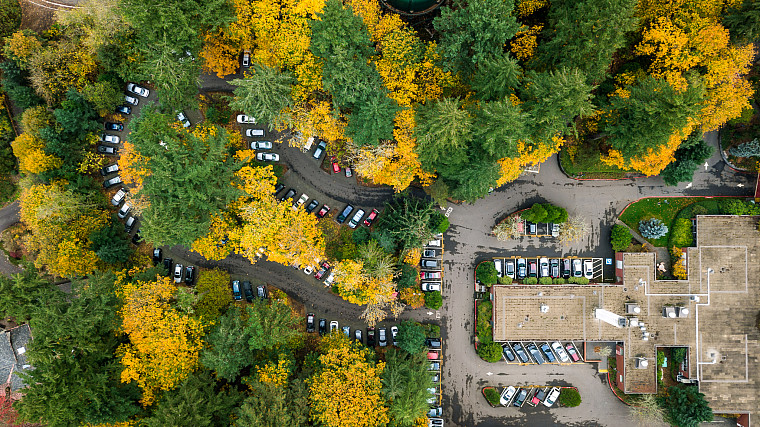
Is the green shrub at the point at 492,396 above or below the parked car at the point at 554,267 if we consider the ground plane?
below

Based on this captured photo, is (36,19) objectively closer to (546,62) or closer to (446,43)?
(446,43)

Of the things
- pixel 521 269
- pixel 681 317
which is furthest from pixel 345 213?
pixel 681 317


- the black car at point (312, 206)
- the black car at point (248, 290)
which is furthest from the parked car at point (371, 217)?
the black car at point (248, 290)

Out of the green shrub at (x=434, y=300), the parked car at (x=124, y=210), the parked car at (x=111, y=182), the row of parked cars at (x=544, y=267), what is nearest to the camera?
the green shrub at (x=434, y=300)

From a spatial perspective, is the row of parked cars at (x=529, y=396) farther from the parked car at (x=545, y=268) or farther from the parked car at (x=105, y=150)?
the parked car at (x=105, y=150)

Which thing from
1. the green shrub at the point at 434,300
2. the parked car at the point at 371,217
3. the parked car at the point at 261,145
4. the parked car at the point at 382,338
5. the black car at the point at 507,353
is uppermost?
the parked car at the point at 261,145

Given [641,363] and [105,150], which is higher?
[105,150]

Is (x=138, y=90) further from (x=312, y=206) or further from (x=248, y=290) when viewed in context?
(x=248, y=290)
